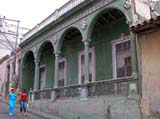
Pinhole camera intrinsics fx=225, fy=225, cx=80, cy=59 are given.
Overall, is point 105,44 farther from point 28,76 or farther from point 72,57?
point 28,76

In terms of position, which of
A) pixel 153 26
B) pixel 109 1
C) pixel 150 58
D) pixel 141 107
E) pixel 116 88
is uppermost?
pixel 109 1

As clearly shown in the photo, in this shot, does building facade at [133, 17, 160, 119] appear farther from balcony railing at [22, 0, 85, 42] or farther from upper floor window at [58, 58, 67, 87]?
upper floor window at [58, 58, 67, 87]

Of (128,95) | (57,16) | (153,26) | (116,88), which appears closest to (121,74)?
(116,88)

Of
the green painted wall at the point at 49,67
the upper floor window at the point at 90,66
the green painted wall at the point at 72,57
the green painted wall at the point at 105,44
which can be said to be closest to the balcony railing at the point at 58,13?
the green painted wall at the point at 72,57

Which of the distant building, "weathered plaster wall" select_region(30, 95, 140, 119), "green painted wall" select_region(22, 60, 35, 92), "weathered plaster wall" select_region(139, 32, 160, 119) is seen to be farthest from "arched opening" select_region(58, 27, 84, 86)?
the distant building

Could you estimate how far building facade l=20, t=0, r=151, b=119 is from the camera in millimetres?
9414

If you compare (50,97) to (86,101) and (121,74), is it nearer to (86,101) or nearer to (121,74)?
(86,101)

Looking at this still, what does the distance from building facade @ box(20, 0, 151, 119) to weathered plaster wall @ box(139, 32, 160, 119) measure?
2.49ft

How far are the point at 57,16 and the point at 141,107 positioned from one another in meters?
8.52

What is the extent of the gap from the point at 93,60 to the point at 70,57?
2.64 m

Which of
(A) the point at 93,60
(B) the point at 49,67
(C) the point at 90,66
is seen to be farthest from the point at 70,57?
(B) the point at 49,67

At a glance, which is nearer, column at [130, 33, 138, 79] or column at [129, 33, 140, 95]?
column at [129, 33, 140, 95]

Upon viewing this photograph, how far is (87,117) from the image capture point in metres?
10.5

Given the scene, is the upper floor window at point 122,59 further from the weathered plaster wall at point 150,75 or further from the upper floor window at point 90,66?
the weathered plaster wall at point 150,75
